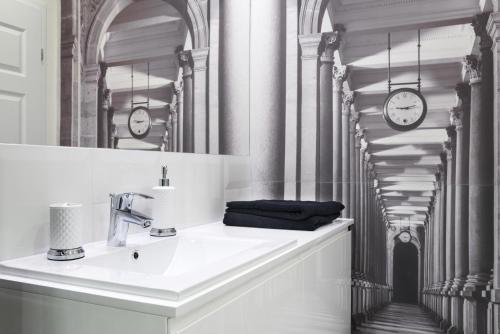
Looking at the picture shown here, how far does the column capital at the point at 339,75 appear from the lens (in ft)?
6.28

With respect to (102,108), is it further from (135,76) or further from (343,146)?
(343,146)

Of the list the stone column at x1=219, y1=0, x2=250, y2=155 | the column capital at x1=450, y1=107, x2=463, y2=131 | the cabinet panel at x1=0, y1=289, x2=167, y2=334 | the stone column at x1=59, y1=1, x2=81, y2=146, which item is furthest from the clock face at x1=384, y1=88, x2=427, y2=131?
the cabinet panel at x1=0, y1=289, x2=167, y2=334

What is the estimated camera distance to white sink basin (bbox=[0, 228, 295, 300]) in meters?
0.72

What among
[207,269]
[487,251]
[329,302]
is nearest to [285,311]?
[207,269]

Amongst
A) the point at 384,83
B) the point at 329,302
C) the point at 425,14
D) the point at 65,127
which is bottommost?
the point at 329,302

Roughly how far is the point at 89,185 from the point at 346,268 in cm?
114

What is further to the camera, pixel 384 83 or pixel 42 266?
pixel 384 83

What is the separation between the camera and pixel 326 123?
76.7 inches

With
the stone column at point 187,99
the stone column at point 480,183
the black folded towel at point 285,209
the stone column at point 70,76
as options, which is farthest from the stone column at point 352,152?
the stone column at point 70,76

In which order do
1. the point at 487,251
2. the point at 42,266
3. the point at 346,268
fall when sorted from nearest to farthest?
the point at 42,266 < the point at 487,251 < the point at 346,268

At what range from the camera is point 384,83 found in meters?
1.85

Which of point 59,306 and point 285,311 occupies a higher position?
point 59,306

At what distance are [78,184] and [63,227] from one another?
20 cm

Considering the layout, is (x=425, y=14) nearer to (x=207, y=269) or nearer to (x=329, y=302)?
(x=329, y=302)
